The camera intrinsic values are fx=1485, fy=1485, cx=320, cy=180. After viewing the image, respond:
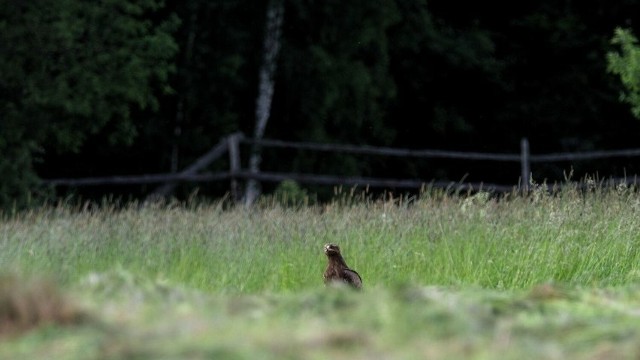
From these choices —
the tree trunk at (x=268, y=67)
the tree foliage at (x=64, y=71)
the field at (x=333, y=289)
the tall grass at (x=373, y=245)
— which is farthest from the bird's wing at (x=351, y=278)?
the tree trunk at (x=268, y=67)

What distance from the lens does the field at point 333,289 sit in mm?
4020

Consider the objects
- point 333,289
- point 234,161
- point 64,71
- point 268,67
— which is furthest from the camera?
point 268,67

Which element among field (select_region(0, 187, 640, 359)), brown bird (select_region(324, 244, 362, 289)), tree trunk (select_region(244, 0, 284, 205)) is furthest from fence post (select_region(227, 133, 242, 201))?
brown bird (select_region(324, 244, 362, 289))

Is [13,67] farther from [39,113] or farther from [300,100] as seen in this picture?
[300,100]

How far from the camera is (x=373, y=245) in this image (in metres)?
11.0

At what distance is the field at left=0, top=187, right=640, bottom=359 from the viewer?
13.2 feet

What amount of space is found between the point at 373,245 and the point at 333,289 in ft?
19.0

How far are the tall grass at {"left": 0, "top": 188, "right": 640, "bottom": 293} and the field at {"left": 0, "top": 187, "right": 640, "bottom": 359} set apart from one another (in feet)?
0.05

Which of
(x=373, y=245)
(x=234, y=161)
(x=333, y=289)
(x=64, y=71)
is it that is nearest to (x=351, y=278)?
(x=373, y=245)

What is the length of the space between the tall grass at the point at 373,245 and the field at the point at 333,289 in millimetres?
16

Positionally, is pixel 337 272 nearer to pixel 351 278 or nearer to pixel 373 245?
pixel 351 278

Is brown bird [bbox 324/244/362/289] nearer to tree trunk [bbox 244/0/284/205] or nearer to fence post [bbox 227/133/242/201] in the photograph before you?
fence post [bbox 227/133/242/201]

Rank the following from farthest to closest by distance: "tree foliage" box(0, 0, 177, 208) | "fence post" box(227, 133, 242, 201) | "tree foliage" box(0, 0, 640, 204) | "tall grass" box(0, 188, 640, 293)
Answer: "tree foliage" box(0, 0, 640, 204) → "tree foliage" box(0, 0, 177, 208) → "fence post" box(227, 133, 242, 201) → "tall grass" box(0, 188, 640, 293)

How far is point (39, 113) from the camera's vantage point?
22875mm
